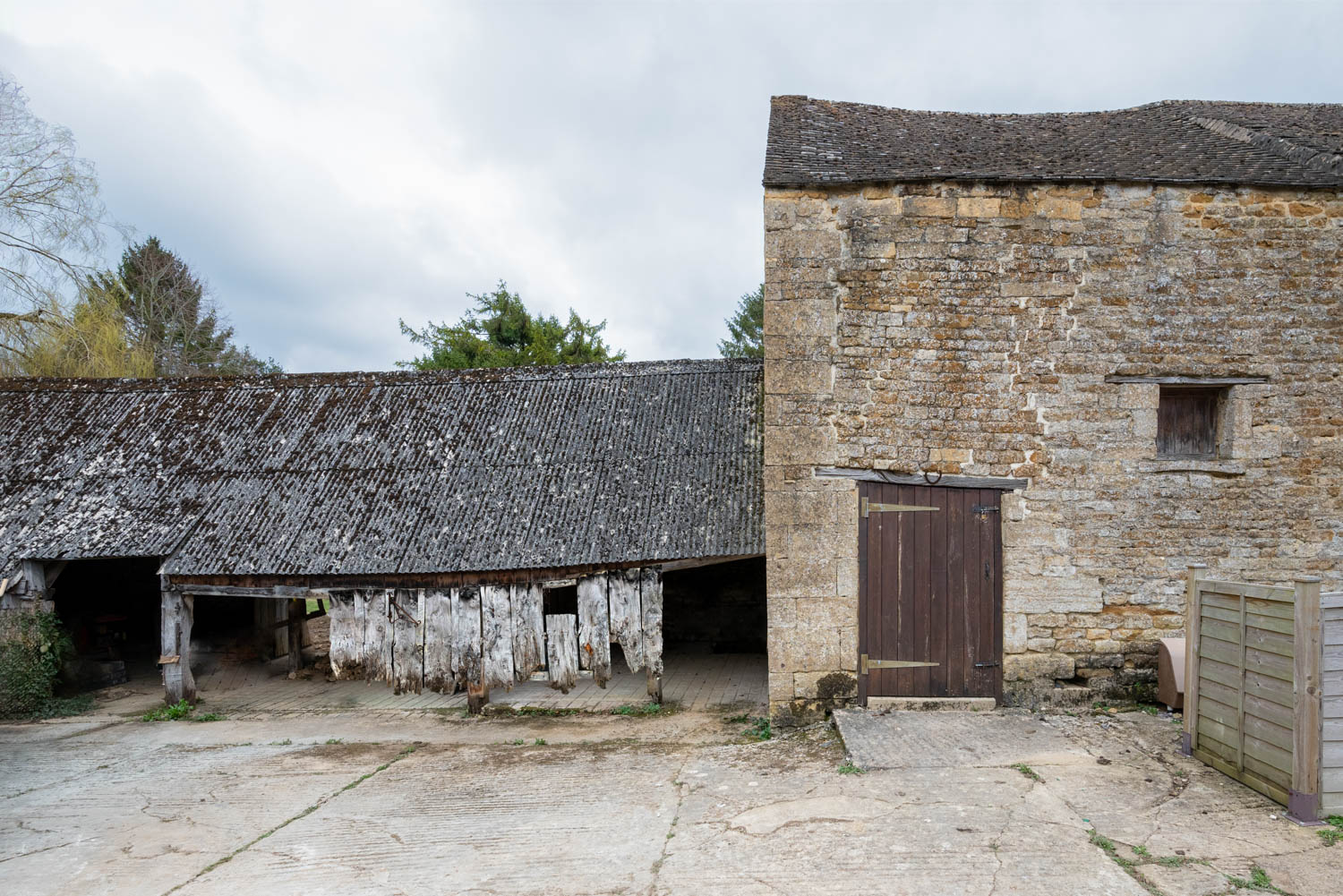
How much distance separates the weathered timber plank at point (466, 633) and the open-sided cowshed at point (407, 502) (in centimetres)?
2

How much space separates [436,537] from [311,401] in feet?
14.2

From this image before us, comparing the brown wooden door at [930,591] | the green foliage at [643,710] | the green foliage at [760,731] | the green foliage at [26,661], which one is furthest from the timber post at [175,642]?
the brown wooden door at [930,591]

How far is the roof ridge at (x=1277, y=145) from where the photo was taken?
7359 millimetres

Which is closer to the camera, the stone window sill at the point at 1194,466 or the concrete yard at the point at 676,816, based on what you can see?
the concrete yard at the point at 676,816

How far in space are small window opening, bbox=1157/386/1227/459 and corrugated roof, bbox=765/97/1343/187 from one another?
6.53 ft

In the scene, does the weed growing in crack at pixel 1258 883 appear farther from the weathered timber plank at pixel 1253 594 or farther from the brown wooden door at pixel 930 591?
the brown wooden door at pixel 930 591

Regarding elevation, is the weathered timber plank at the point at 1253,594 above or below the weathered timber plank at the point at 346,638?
above

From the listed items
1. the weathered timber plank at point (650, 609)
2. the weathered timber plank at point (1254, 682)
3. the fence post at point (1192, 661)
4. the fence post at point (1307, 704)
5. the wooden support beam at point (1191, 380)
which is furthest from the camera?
the weathered timber plank at point (650, 609)

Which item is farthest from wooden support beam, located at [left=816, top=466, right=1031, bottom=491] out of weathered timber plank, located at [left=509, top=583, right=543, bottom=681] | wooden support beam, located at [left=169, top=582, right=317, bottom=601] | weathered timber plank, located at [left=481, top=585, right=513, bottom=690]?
wooden support beam, located at [left=169, top=582, right=317, bottom=601]

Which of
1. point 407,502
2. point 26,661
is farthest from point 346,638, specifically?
point 26,661

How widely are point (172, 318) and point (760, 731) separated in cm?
3094

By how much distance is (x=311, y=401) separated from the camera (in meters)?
12.1

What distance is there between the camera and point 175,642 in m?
9.93

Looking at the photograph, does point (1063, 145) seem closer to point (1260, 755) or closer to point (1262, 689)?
point (1262, 689)
